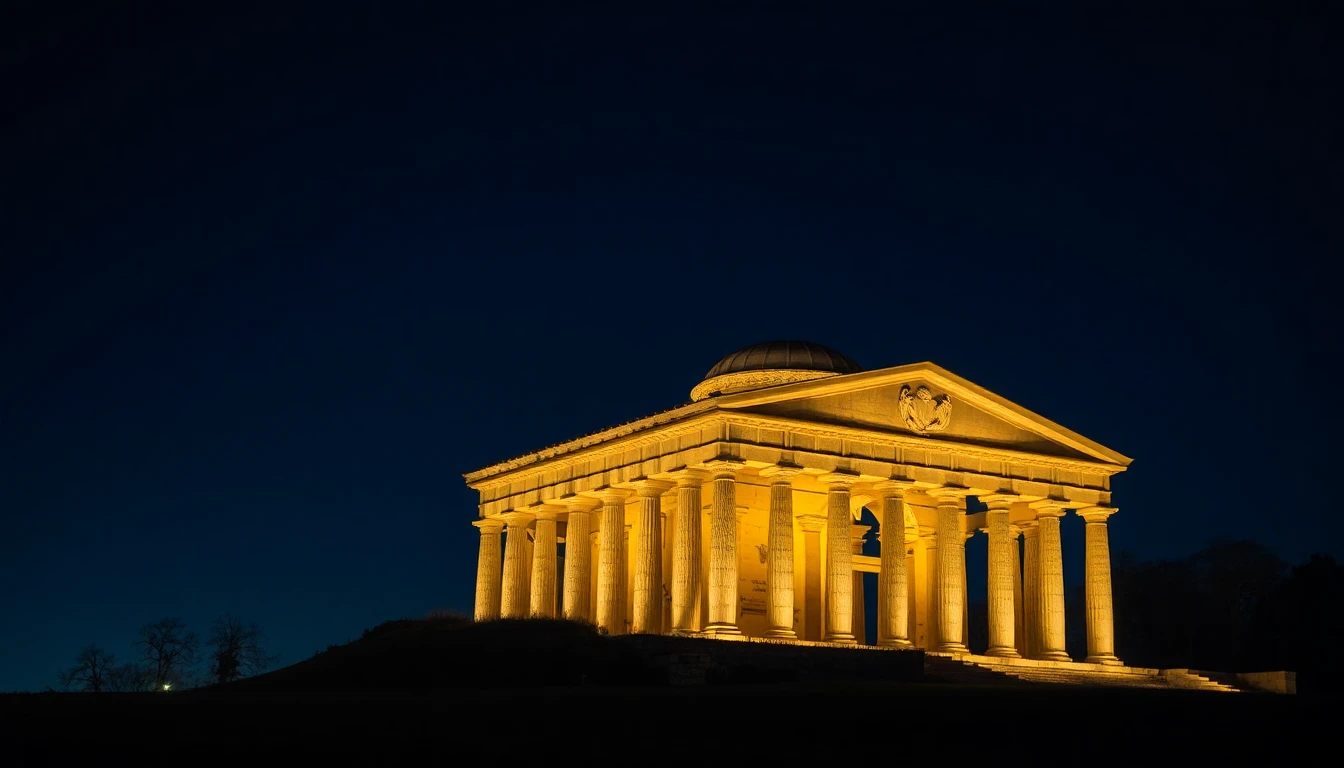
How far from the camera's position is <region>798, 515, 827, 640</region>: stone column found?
69.9 m

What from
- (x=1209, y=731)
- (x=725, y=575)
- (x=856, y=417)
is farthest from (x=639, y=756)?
(x=856, y=417)

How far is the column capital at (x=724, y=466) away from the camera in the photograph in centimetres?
5925

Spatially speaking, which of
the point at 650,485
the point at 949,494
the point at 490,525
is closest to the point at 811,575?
the point at 949,494

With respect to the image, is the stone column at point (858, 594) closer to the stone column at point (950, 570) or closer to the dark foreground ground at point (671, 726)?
the stone column at point (950, 570)

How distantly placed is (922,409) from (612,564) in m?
15.2

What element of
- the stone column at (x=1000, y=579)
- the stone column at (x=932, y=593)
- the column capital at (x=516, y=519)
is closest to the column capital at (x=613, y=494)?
the column capital at (x=516, y=519)

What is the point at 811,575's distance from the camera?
70.8 meters

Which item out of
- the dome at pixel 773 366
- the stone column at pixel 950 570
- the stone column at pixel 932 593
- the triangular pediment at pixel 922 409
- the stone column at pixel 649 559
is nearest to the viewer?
the triangular pediment at pixel 922 409

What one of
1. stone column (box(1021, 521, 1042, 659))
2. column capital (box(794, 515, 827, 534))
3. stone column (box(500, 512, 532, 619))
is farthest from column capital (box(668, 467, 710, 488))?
stone column (box(1021, 521, 1042, 659))

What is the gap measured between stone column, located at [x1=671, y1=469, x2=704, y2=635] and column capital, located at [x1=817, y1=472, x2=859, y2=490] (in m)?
5.25

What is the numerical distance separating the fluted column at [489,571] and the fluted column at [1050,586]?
1077 inches

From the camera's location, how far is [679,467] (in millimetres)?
61781

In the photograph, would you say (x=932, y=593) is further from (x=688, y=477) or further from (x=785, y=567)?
(x=688, y=477)

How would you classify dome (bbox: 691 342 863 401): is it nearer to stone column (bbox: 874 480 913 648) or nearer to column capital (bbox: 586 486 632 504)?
column capital (bbox: 586 486 632 504)
